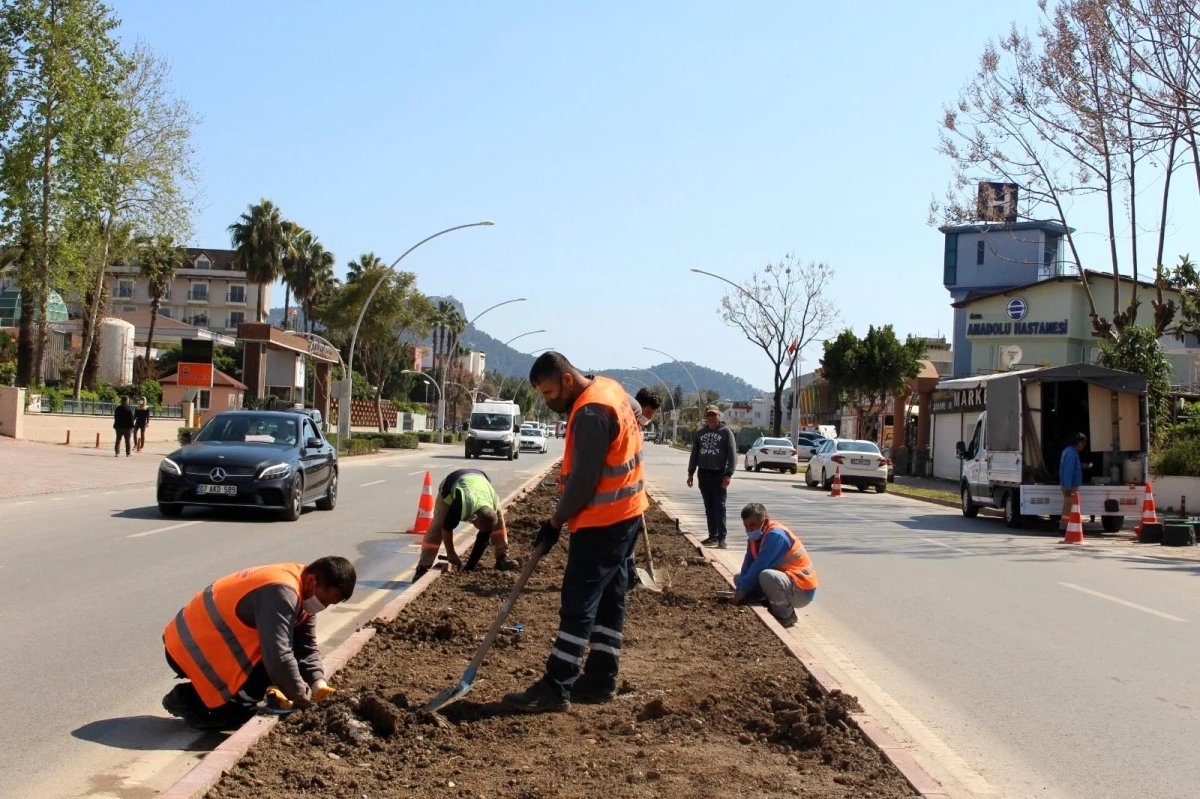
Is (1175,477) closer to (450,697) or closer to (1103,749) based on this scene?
(1103,749)

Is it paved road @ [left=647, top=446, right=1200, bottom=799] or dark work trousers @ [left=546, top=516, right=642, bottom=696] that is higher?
dark work trousers @ [left=546, top=516, right=642, bottom=696]

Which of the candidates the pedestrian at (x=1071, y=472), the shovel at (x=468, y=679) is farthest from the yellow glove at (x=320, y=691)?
the pedestrian at (x=1071, y=472)

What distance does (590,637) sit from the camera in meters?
6.24

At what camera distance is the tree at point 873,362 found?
54969 millimetres

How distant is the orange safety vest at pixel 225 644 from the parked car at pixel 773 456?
4243 cm

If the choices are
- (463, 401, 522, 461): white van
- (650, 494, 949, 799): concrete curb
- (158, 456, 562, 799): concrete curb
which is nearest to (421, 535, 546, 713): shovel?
(158, 456, 562, 799): concrete curb

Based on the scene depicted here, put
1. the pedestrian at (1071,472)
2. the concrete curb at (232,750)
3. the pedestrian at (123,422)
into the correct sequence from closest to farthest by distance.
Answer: the concrete curb at (232,750) < the pedestrian at (1071,472) < the pedestrian at (123,422)

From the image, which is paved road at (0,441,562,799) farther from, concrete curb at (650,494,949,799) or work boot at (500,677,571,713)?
concrete curb at (650,494,949,799)

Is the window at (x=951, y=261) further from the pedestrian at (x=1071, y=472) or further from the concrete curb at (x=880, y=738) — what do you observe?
the concrete curb at (x=880, y=738)

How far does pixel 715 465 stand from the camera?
49.4 ft

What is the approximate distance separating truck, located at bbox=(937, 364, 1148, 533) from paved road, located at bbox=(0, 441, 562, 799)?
425 inches

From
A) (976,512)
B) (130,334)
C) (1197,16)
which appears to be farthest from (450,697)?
(130,334)

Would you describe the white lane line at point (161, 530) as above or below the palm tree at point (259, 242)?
below

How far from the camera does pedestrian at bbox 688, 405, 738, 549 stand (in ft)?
49.4
